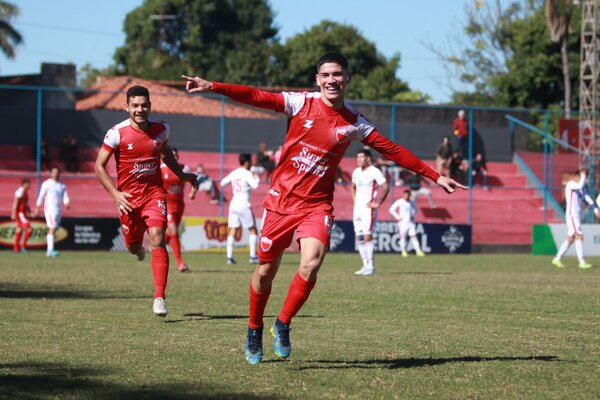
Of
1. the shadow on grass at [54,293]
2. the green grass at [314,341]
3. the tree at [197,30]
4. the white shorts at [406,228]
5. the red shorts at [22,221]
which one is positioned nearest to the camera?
the green grass at [314,341]

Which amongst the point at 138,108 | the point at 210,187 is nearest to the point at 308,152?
the point at 138,108

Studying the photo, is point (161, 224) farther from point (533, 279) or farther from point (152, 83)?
point (152, 83)

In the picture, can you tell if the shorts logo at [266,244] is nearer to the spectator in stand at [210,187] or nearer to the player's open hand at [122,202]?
the player's open hand at [122,202]

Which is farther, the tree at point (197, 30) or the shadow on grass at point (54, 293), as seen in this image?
the tree at point (197, 30)

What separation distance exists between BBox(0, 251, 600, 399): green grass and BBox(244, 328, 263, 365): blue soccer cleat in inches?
4.0

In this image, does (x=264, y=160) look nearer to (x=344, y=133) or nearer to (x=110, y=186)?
(x=110, y=186)

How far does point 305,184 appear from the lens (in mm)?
8133

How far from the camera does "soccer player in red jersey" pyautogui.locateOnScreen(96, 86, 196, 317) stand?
11.4 m

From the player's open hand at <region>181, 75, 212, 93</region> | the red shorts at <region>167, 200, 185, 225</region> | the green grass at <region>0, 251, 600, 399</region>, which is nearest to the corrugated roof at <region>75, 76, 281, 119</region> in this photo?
the red shorts at <region>167, 200, 185, 225</region>

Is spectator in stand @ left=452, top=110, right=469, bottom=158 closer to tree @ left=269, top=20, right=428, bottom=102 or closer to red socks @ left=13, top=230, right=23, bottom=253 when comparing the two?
red socks @ left=13, top=230, right=23, bottom=253

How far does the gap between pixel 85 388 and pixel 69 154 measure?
3022cm

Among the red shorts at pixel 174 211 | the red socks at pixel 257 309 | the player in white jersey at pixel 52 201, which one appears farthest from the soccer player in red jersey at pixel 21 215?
the red socks at pixel 257 309

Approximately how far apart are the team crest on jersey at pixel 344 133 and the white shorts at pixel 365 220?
12495mm

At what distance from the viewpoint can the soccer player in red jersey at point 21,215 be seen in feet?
94.4
